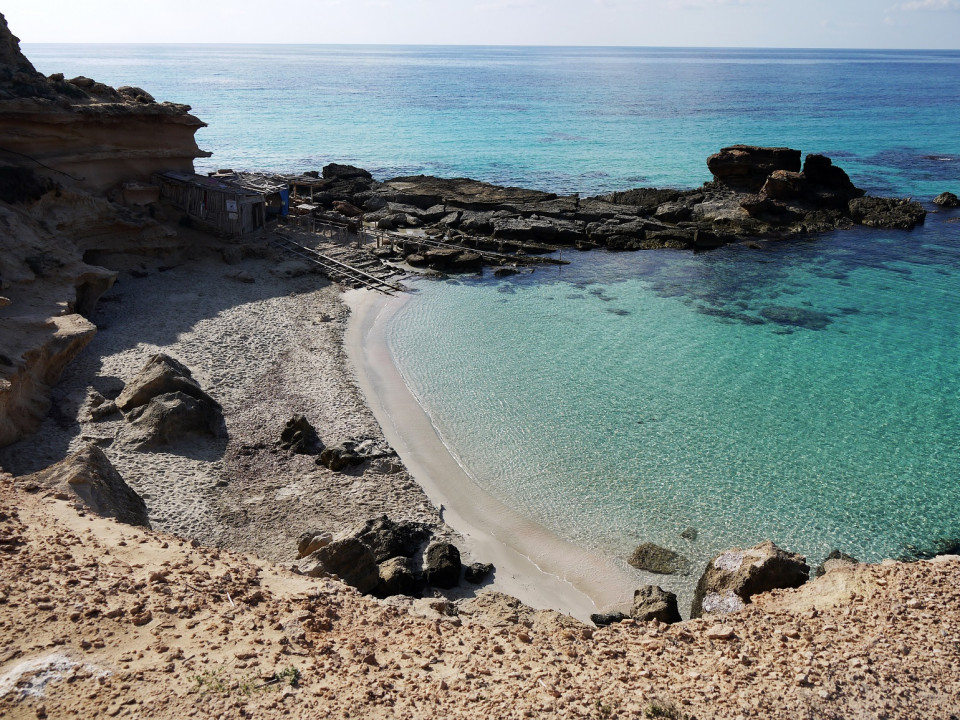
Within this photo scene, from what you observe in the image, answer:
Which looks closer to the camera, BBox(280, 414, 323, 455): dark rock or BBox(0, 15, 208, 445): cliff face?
BBox(280, 414, 323, 455): dark rock

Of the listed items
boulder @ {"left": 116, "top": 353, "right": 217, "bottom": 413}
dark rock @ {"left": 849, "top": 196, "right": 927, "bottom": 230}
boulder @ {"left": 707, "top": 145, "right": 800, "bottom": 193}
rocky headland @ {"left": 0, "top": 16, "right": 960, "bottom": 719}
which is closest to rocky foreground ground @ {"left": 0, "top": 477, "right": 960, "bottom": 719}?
rocky headland @ {"left": 0, "top": 16, "right": 960, "bottom": 719}

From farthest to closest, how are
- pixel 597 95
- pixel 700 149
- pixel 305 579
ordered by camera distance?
pixel 597 95
pixel 700 149
pixel 305 579

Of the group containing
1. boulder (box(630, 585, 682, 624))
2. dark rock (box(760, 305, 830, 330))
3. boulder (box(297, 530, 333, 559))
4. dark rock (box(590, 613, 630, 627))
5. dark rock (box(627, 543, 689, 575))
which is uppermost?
dark rock (box(760, 305, 830, 330))

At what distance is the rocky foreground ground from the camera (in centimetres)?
800

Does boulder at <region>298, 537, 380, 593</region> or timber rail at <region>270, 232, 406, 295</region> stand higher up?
timber rail at <region>270, 232, 406, 295</region>

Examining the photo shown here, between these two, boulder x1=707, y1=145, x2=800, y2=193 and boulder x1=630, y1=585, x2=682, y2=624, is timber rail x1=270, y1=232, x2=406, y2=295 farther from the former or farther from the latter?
boulder x1=707, y1=145, x2=800, y2=193

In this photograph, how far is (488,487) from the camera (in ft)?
54.6

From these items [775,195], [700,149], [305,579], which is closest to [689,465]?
[305,579]

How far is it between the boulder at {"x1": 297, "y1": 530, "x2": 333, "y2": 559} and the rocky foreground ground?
6.56 ft

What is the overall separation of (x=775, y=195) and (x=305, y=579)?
Answer: 37.9 m

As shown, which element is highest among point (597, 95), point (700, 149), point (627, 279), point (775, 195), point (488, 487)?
point (597, 95)

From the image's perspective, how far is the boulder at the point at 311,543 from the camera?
1317cm

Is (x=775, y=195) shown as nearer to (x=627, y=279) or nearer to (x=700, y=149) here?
(x=627, y=279)

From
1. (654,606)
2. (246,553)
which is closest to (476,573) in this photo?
(654,606)
